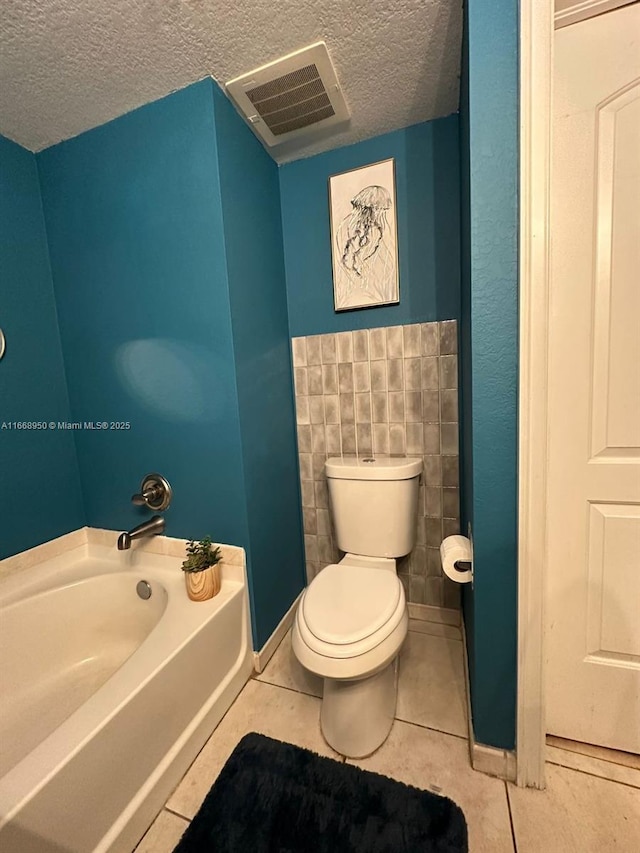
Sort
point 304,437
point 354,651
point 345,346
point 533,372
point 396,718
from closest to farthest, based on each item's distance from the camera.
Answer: point 533,372, point 354,651, point 396,718, point 345,346, point 304,437

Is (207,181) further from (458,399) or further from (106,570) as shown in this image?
(106,570)

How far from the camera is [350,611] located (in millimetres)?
1022

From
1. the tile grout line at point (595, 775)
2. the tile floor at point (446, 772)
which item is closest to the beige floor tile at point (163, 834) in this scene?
the tile floor at point (446, 772)

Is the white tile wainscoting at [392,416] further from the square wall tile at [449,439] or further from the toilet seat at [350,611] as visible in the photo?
the toilet seat at [350,611]

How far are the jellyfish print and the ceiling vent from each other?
306 mm

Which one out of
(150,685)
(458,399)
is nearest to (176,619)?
(150,685)

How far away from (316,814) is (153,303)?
5.54 ft

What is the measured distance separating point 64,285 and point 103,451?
755 millimetres

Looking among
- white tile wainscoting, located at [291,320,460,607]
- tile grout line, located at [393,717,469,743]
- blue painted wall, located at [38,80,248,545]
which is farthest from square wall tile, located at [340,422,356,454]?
tile grout line, located at [393,717,469,743]

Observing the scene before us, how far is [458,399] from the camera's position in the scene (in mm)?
1404

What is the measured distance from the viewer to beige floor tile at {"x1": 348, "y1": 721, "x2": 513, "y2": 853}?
0.81 meters

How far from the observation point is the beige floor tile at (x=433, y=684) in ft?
3.62

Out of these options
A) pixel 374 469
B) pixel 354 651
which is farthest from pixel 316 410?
pixel 354 651

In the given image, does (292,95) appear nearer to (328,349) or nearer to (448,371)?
(328,349)
